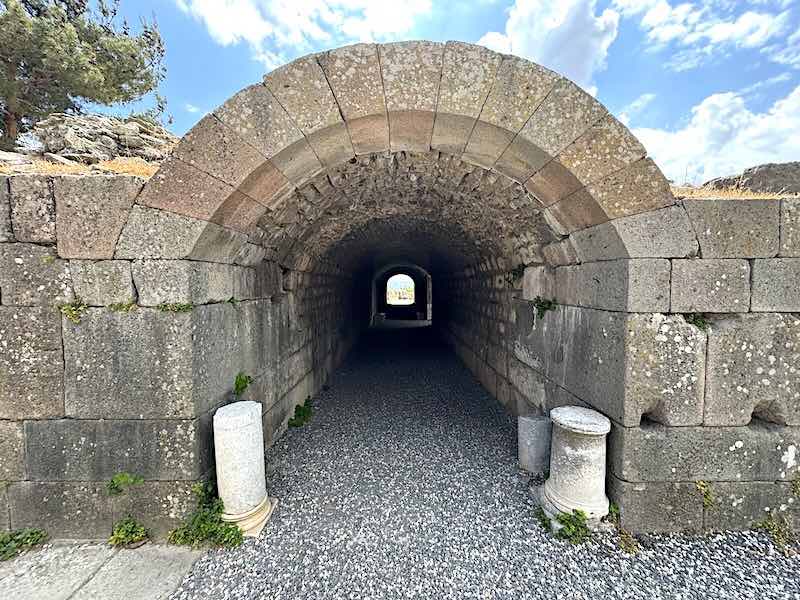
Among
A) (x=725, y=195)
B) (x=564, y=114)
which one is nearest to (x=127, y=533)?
(x=564, y=114)

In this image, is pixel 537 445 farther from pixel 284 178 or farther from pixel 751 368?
pixel 284 178

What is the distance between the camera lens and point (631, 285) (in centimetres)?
283

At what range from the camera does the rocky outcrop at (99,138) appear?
17.6 feet

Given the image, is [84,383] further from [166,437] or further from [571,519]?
[571,519]

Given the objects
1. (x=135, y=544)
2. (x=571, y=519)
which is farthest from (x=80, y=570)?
(x=571, y=519)

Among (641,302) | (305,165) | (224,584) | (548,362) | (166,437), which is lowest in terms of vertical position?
(224,584)

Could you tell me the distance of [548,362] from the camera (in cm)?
411

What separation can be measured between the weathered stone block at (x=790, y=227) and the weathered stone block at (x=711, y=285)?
32 centimetres

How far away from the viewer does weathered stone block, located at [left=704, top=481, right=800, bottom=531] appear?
2883 millimetres

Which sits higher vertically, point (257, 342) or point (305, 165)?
point (305, 165)

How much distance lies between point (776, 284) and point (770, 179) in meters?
2.85

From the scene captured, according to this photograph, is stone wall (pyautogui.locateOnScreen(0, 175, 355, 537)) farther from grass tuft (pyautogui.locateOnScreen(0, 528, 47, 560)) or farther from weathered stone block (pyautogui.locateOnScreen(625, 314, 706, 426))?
weathered stone block (pyautogui.locateOnScreen(625, 314, 706, 426))

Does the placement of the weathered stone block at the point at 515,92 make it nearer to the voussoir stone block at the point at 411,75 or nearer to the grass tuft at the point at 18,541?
the voussoir stone block at the point at 411,75

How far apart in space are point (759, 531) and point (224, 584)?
4.07 metres
